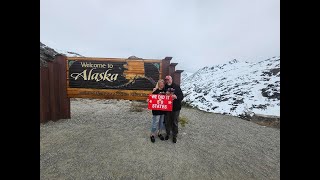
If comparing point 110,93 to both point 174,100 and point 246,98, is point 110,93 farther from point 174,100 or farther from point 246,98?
point 246,98

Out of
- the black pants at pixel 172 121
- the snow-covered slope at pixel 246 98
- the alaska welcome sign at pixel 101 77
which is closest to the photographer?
the black pants at pixel 172 121

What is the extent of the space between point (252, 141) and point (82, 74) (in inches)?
303

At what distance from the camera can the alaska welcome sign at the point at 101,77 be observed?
877 centimetres

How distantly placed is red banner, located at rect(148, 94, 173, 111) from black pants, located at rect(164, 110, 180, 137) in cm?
43

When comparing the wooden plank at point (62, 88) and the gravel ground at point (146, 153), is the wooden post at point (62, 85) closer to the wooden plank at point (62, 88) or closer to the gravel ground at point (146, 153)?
the wooden plank at point (62, 88)

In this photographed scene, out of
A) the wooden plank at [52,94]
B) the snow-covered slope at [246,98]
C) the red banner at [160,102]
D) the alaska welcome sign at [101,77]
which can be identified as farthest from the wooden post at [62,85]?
the snow-covered slope at [246,98]

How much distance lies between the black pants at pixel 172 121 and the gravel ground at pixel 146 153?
364 millimetres

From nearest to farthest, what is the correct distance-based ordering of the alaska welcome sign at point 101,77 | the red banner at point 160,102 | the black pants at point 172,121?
the red banner at point 160,102 → the black pants at point 172,121 → the alaska welcome sign at point 101,77

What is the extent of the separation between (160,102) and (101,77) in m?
3.65
